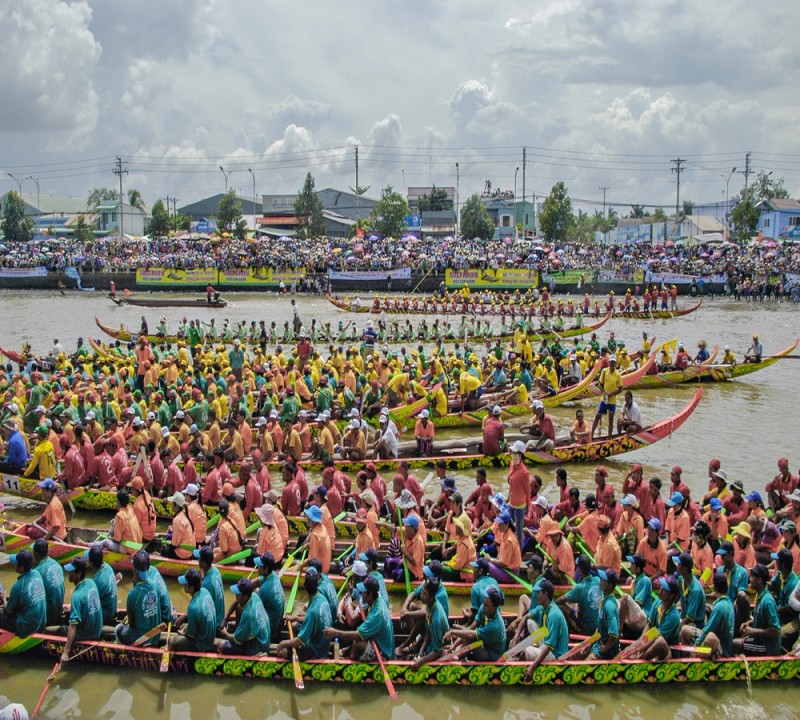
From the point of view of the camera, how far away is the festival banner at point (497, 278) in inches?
1789

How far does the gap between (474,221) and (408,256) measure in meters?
25.8

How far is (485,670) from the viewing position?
289 inches

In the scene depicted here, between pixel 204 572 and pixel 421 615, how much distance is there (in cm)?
219

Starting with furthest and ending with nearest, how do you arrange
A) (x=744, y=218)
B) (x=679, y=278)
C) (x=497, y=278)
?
(x=744, y=218) → (x=497, y=278) → (x=679, y=278)

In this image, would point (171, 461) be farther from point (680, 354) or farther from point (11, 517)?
point (680, 354)

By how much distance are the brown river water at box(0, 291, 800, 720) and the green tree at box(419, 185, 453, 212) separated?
64.8 metres

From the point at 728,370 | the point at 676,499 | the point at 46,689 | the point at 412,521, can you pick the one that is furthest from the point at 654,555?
the point at 728,370

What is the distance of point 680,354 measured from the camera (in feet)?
70.8

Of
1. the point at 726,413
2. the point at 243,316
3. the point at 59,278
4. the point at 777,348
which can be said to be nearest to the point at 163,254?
the point at 59,278

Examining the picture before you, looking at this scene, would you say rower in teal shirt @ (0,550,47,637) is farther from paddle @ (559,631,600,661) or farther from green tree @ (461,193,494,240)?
green tree @ (461,193,494,240)

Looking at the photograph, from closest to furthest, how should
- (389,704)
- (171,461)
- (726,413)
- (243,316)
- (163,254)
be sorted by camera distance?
(389,704) → (171,461) → (726,413) → (243,316) → (163,254)

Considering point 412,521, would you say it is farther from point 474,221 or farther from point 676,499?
point 474,221

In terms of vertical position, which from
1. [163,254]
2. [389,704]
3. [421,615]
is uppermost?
[163,254]

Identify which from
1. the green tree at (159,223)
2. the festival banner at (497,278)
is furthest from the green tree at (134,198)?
the festival banner at (497,278)
